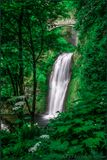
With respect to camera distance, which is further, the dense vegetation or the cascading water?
the cascading water

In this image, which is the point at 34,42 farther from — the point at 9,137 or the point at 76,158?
the point at 76,158

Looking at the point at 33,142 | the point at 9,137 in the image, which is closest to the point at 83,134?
the point at 33,142

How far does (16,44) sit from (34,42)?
0.80 meters

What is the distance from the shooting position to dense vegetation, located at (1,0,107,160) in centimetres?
471

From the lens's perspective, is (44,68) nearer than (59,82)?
Yes

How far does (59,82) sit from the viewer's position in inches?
896

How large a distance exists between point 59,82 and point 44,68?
12.0 m

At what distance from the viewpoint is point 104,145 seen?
4.36 m

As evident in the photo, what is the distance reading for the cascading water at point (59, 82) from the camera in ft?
72.2

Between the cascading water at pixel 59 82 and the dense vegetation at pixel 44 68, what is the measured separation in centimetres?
1051

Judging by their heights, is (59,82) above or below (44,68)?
below

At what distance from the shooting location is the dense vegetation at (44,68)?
15.4 feet

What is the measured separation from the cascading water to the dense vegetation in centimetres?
1051

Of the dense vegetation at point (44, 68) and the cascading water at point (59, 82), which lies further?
the cascading water at point (59, 82)
